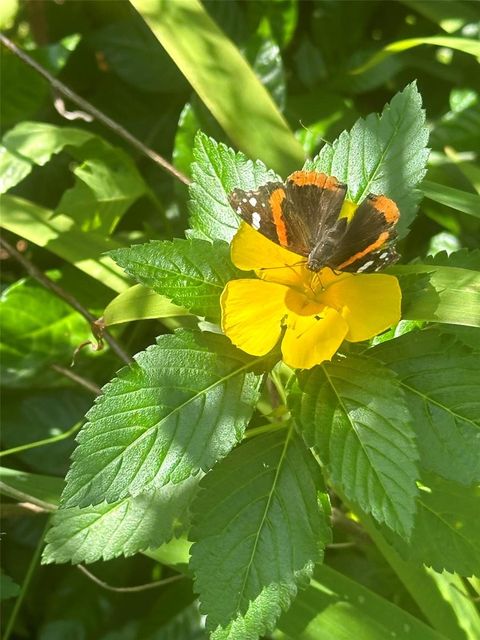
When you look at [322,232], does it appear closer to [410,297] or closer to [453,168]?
[410,297]

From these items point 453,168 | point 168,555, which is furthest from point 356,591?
point 453,168

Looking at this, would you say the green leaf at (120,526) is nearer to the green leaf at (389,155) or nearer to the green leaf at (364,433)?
the green leaf at (364,433)

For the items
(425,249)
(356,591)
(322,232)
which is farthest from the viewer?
(425,249)

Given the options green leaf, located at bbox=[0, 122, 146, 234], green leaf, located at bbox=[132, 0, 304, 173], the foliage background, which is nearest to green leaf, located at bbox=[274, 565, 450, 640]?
the foliage background

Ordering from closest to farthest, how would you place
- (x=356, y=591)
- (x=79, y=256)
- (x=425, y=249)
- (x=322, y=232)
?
(x=322, y=232) → (x=356, y=591) → (x=79, y=256) → (x=425, y=249)

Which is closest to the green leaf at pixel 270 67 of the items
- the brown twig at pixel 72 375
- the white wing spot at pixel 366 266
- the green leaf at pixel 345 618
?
the brown twig at pixel 72 375

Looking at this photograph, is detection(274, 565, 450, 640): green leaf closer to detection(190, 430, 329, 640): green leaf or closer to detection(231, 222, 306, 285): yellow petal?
detection(190, 430, 329, 640): green leaf

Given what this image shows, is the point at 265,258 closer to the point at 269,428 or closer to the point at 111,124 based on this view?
the point at 269,428
